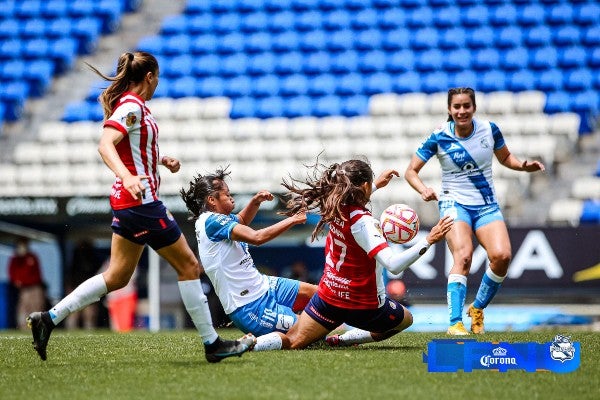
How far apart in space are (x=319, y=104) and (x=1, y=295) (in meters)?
6.34

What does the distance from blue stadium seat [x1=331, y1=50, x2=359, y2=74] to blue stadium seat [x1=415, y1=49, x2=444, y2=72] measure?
1.16m

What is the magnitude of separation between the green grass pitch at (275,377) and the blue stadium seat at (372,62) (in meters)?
12.0

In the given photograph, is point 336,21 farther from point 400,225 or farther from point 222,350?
point 222,350

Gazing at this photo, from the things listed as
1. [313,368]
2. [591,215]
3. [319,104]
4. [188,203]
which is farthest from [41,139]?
[313,368]

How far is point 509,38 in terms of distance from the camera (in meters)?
18.7

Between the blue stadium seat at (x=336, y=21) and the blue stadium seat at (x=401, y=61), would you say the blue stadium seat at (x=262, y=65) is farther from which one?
the blue stadium seat at (x=401, y=61)

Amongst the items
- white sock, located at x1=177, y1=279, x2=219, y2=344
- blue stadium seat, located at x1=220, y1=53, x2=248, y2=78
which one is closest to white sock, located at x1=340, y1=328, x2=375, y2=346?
white sock, located at x1=177, y1=279, x2=219, y2=344

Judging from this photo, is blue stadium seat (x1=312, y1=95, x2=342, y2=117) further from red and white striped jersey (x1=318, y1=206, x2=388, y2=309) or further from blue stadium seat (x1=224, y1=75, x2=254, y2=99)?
A: red and white striped jersey (x1=318, y1=206, x2=388, y2=309)

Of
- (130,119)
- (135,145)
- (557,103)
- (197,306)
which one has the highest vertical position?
(557,103)

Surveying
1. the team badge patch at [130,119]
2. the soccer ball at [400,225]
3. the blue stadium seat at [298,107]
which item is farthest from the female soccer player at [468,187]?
the blue stadium seat at [298,107]

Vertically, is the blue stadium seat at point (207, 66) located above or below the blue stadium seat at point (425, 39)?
below

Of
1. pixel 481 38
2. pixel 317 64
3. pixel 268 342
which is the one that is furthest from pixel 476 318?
pixel 317 64

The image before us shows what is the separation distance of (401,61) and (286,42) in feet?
7.64

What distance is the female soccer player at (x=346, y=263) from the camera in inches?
266
